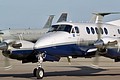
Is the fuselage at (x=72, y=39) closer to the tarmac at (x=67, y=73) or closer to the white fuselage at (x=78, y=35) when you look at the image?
the white fuselage at (x=78, y=35)

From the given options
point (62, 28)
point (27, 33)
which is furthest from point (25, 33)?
point (62, 28)

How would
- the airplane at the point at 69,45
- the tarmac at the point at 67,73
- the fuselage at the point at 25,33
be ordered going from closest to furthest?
the airplane at the point at 69,45 → the tarmac at the point at 67,73 → the fuselage at the point at 25,33

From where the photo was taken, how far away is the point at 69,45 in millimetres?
22125

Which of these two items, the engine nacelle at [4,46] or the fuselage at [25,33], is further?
the fuselage at [25,33]

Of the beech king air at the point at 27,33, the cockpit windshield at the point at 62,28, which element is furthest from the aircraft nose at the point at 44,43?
the beech king air at the point at 27,33

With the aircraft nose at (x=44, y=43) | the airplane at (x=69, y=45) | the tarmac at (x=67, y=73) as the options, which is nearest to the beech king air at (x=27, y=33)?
the tarmac at (x=67, y=73)

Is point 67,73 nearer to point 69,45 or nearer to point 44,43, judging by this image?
point 69,45

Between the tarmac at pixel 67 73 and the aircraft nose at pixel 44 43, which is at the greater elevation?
the aircraft nose at pixel 44 43

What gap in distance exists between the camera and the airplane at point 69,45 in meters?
21.2

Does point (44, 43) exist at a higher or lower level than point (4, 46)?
higher

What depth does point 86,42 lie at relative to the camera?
22734 millimetres

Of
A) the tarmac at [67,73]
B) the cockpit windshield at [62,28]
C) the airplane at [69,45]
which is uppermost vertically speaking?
the cockpit windshield at [62,28]

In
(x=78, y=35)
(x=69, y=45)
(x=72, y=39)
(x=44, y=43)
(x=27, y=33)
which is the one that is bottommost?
(x=69, y=45)

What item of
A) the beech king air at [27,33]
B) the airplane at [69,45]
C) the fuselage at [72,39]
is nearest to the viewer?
the fuselage at [72,39]
